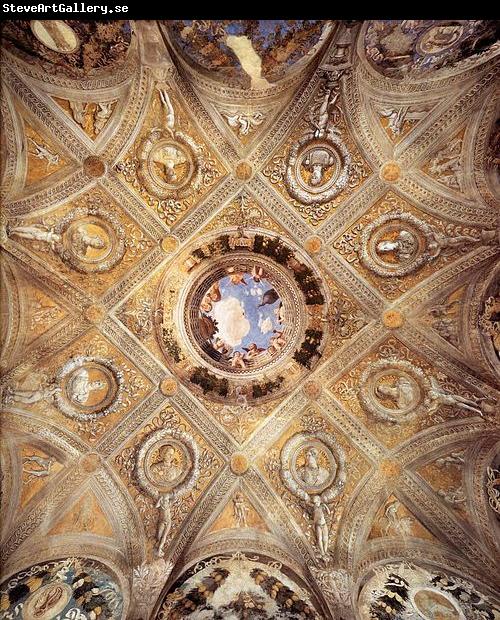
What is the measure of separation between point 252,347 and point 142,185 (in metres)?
5.16

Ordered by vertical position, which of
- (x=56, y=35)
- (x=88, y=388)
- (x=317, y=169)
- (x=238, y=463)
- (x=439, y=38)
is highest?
(x=439, y=38)

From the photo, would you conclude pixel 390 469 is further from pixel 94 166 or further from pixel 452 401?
pixel 94 166

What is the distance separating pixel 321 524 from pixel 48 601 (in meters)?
6.32

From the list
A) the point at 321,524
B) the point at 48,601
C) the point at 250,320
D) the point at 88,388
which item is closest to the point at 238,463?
the point at 321,524

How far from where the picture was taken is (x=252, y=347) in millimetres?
10875

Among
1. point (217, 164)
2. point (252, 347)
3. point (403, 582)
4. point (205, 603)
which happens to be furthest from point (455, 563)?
point (217, 164)

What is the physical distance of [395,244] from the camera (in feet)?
31.3

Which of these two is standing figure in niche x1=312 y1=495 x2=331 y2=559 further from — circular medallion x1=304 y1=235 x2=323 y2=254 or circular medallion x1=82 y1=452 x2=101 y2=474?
circular medallion x1=304 y1=235 x2=323 y2=254

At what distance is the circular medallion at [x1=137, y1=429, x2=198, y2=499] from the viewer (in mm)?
10172

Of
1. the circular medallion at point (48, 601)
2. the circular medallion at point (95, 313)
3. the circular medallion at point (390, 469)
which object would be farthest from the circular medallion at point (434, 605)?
the circular medallion at point (95, 313)

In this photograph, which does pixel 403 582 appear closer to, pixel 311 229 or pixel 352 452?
pixel 352 452

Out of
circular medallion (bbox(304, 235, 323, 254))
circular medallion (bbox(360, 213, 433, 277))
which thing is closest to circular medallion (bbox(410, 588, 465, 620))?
circular medallion (bbox(360, 213, 433, 277))

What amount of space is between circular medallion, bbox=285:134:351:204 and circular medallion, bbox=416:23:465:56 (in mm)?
2345

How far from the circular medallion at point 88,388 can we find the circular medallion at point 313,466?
4.91m
